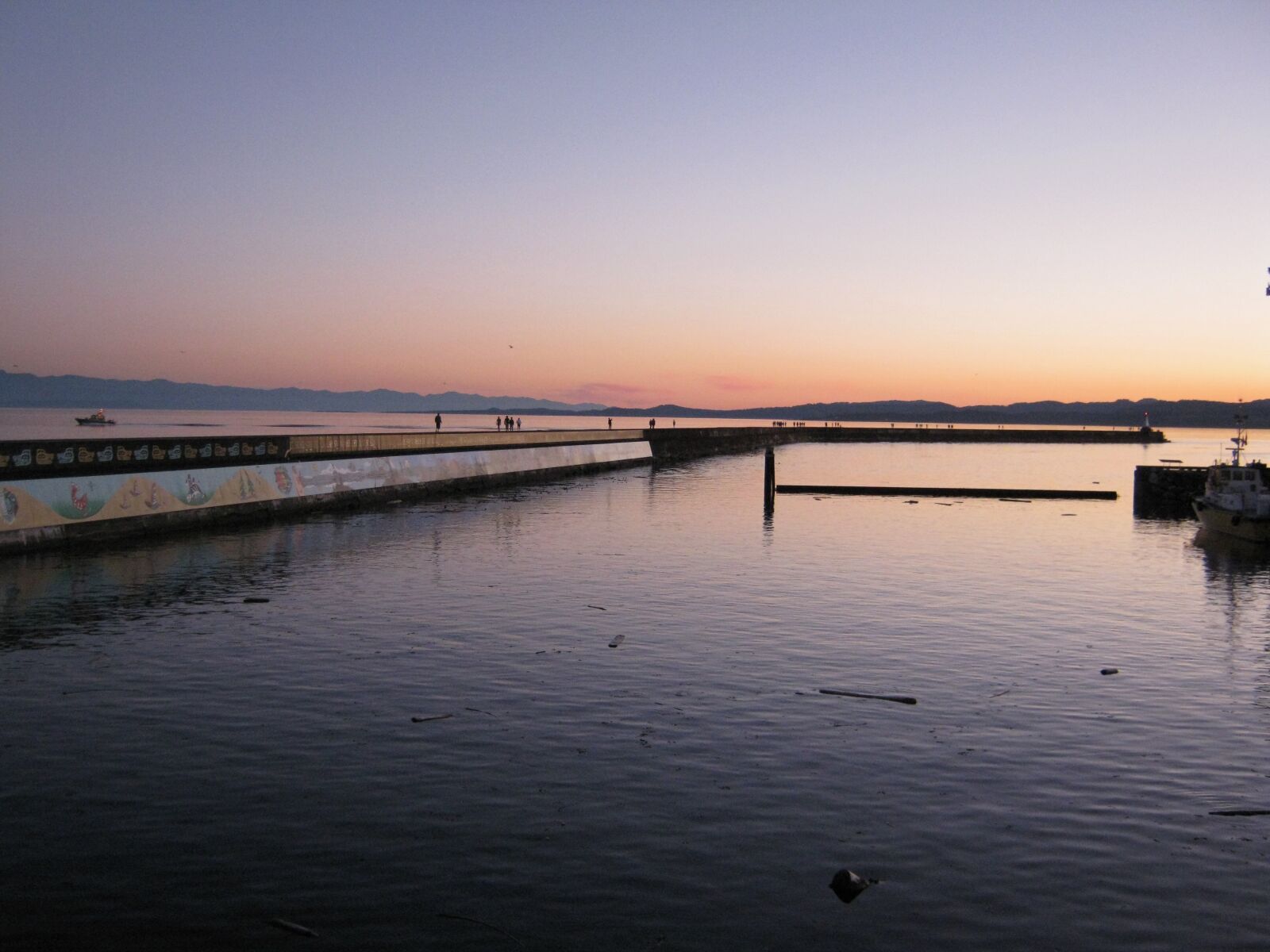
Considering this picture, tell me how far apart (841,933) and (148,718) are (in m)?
8.68

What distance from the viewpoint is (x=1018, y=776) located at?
35.8ft

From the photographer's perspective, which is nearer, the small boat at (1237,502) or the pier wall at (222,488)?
the pier wall at (222,488)

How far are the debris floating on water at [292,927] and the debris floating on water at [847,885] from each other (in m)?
3.65

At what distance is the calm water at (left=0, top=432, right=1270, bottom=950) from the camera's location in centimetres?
768

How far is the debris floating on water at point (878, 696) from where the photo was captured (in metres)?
14.0

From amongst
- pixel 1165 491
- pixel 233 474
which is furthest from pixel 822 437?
pixel 233 474

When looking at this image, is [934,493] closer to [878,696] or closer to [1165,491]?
[1165,491]

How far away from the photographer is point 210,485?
36.0m

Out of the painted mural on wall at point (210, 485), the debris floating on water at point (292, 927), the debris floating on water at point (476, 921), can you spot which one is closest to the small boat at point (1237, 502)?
the painted mural on wall at point (210, 485)

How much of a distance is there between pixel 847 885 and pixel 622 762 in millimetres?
3576

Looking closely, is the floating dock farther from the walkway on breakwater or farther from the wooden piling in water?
the walkway on breakwater

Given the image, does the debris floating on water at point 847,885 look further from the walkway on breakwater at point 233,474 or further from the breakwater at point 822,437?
the breakwater at point 822,437

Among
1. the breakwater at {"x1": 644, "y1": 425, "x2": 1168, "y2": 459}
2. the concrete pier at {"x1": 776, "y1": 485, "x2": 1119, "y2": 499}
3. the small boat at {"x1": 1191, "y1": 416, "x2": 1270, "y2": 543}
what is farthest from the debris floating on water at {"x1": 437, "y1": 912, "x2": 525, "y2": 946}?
the breakwater at {"x1": 644, "y1": 425, "x2": 1168, "y2": 459}

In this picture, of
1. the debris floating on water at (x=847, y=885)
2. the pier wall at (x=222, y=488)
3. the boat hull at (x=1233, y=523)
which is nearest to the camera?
the debris floating on water at (x=847, y=885)
